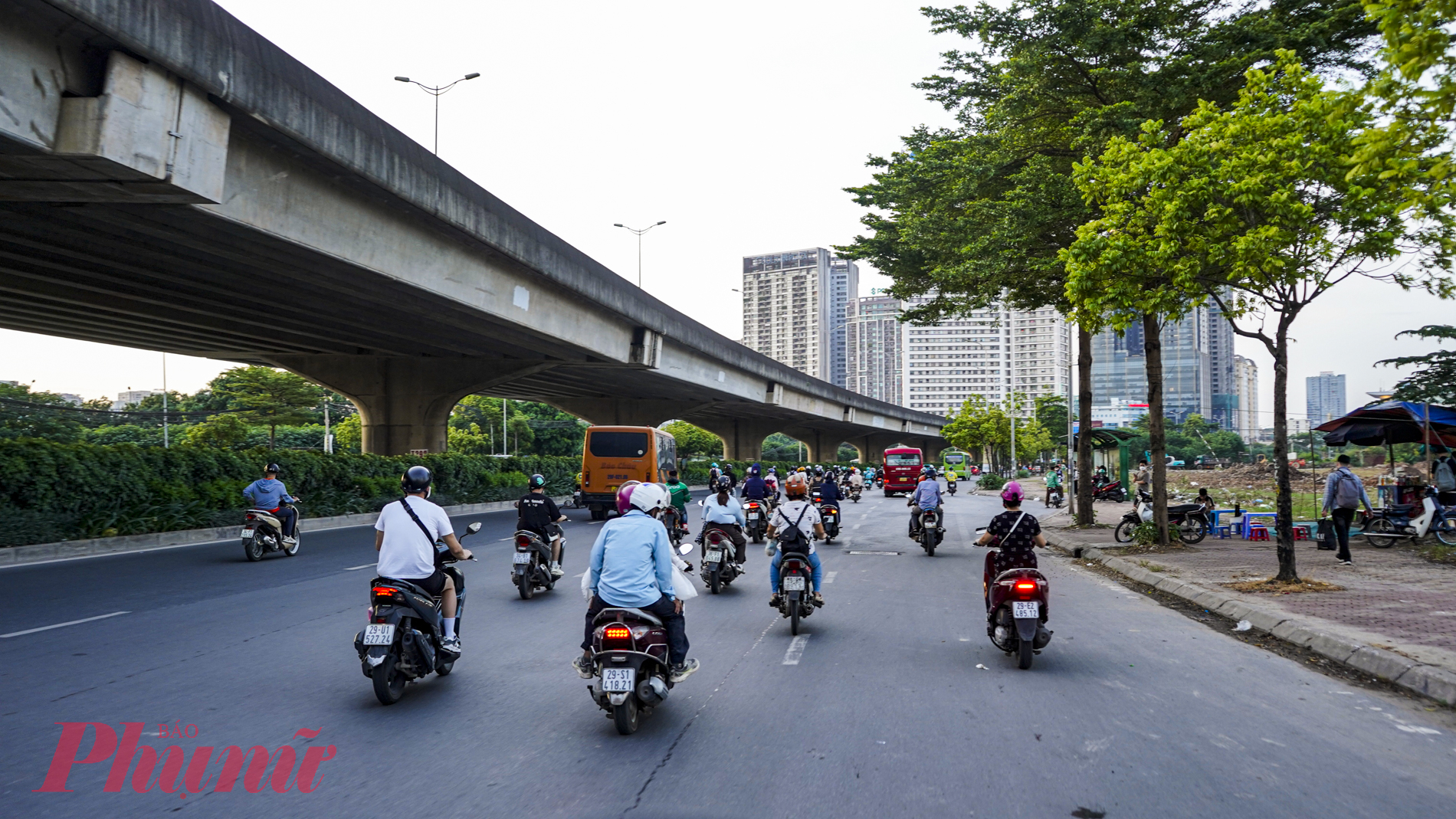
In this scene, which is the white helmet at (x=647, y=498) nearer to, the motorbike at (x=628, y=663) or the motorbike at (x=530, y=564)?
the motorbike at (x=628, y=663)

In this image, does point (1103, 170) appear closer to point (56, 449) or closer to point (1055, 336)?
point (56, 449)

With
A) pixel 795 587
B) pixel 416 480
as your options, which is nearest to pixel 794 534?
A: pixel 795 587

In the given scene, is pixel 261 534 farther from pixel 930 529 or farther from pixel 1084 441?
pixel 1084 441

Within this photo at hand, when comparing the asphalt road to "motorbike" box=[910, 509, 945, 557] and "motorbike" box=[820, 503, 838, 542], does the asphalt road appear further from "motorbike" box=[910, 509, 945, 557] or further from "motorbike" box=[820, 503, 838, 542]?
"motorbike" box=[820, 503, 838, 542]

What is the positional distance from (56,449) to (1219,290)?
19.1m

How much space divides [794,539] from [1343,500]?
411 inches

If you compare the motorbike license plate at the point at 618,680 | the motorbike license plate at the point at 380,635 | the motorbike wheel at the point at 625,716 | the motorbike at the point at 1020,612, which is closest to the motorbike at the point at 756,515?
the motorbike at the point at 1020,612

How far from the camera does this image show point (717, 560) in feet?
40.2

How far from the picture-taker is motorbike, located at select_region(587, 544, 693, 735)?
559cm

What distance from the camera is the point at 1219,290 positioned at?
1386cm

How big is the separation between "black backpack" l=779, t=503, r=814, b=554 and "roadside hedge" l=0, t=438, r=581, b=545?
1308 centimetres

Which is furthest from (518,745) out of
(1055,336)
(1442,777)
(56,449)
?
(1055,336)

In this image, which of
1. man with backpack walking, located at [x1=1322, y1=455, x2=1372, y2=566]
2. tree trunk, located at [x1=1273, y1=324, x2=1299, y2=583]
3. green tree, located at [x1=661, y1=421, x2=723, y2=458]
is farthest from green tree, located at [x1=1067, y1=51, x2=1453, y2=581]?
green tree, located at [x1=661, y1=421, x2=723, y2=458]

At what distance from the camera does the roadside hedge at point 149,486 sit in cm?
1556
